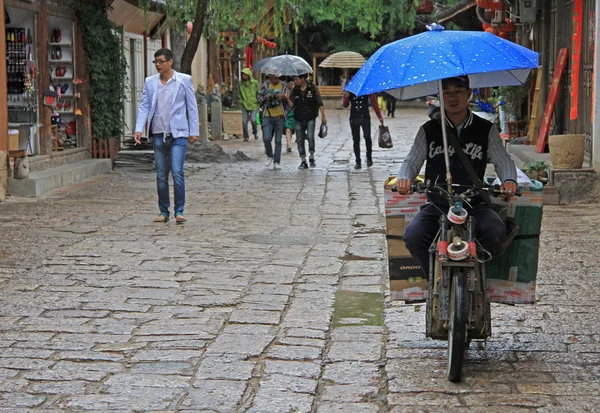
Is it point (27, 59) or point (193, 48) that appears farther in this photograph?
point (193, 48)

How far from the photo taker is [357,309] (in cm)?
732

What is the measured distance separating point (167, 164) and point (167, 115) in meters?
0.57

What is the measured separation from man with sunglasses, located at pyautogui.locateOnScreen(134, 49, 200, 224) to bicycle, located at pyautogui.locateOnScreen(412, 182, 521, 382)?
19.2 feet

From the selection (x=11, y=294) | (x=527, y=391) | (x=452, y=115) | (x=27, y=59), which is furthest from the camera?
(x=27, y=59)

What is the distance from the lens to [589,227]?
10.9 m

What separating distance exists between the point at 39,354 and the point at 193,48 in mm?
13295

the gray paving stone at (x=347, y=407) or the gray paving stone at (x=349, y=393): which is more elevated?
the gray paving stone at (x=347, y=407)

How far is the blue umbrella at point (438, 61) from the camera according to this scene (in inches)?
213

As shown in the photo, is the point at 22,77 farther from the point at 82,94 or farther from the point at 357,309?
the point at 357,309

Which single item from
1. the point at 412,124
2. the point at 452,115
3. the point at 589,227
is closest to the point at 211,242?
the point at 589,227

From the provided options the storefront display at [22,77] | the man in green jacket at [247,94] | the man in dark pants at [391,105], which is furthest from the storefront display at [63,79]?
the man in dark pants at [391,105]

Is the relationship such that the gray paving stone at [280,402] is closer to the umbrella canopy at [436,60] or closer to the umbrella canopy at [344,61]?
the umbrella canopy at [436,60]

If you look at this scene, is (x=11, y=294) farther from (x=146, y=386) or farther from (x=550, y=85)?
(x=550, y=85)

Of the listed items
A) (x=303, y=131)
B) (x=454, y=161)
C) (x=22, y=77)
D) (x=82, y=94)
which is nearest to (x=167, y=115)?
(x=22, y=77)
